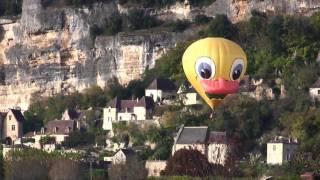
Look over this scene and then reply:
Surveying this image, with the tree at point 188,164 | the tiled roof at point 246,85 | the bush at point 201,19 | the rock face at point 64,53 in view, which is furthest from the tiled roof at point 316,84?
the rock face at point 64,53

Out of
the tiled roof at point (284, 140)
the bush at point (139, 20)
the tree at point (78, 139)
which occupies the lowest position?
the tiled roof at point (284, 140)

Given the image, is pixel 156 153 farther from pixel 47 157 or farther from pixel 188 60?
pixel 188 60

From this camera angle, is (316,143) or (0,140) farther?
(0,140)

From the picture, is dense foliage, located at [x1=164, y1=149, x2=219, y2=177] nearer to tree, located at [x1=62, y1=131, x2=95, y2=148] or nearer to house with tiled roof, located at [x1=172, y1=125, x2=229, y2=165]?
house with tiled roof, located at [x1=172, y1=125, x2=229, y2=165]

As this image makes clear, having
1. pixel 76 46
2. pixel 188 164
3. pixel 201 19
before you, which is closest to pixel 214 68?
pixel 188 164

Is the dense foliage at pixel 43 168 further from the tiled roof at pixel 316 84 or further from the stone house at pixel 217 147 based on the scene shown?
the tiled roof at pixel 316 84

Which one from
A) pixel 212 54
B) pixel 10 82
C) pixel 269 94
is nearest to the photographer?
pixel 212 54

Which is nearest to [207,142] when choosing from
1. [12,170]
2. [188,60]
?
[12,170]
